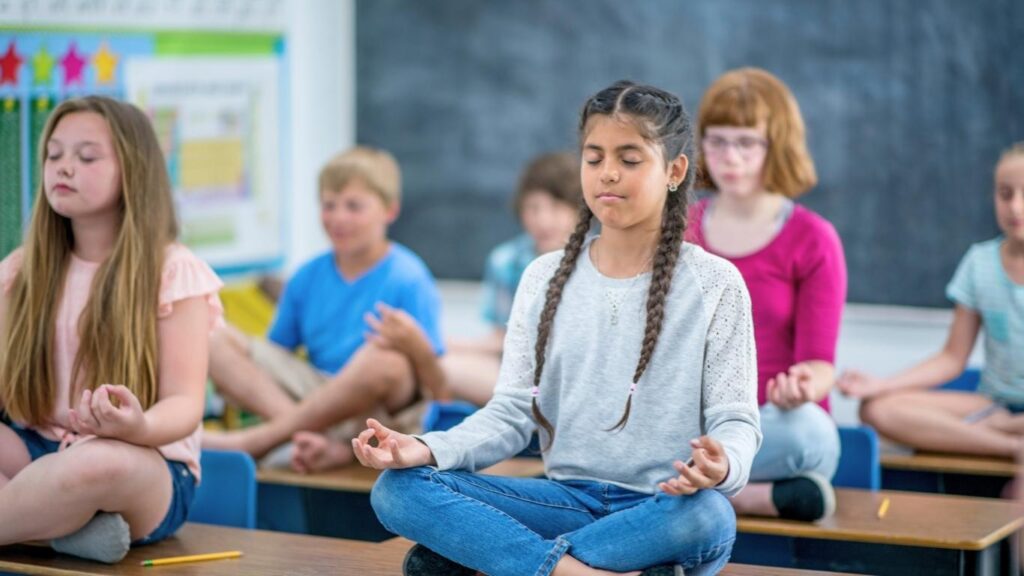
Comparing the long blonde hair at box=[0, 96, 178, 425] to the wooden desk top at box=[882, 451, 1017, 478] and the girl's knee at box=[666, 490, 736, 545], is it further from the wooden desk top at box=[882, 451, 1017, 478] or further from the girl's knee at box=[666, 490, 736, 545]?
the wooden desk top at box=[882, 451, 1017, 478]

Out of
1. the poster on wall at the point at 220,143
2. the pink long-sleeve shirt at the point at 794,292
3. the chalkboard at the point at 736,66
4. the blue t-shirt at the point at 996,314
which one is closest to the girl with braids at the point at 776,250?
the pink long-sleeve shirt at the point at 794,292

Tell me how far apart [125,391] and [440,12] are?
314cm

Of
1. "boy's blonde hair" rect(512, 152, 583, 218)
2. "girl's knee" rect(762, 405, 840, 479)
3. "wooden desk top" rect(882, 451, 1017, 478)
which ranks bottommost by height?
"wooden desk top" rect(882, 451, 1017, 478)

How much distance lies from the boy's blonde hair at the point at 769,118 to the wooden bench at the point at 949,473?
28.4 inches

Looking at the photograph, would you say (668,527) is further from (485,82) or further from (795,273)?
(485,82)

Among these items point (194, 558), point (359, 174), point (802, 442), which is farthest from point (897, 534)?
point (359, 174)

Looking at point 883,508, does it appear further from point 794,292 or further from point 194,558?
point 194,558

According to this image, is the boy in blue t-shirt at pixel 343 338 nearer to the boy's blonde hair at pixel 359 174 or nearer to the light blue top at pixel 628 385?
the boy's blonde hair at pixel 359 174

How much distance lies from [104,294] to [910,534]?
5.08ft

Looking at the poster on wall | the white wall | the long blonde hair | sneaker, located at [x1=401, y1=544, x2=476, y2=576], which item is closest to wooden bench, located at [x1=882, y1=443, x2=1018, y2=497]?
sneaker, located at [x1=401, y1=544, x2=476, y2=576]

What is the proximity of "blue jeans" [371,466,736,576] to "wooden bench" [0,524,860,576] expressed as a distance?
0.21m

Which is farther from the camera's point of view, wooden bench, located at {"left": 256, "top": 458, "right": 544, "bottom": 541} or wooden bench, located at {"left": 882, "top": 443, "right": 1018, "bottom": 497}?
wooden bench, located at {"left": 882, "top": 443, "right": 1018, "bottom": 497}

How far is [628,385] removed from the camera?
7.86 ft

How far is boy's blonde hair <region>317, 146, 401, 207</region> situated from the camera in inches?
161
